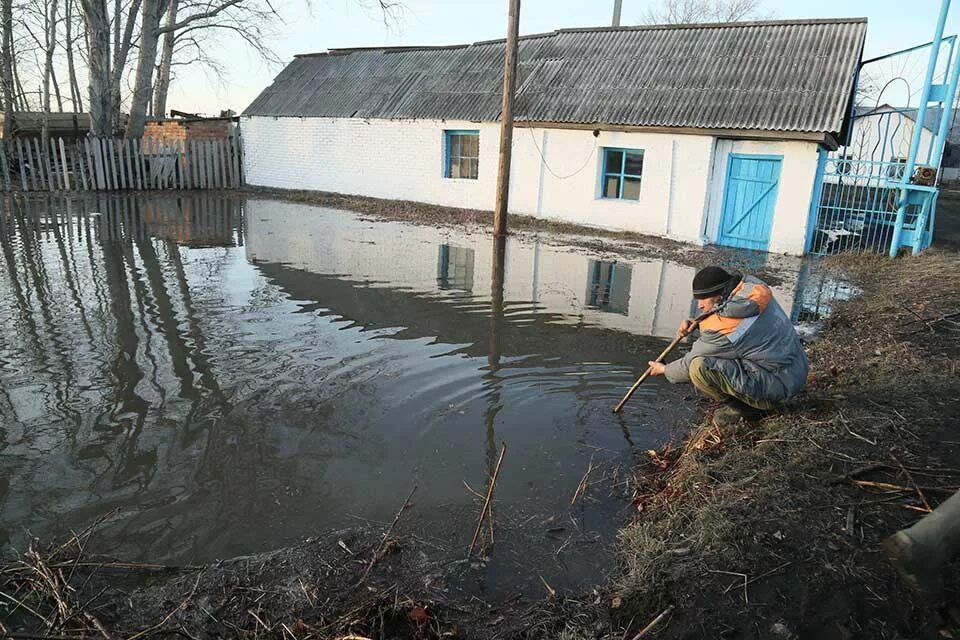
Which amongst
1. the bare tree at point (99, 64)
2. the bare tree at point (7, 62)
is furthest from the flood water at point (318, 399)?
the bare tree at point (7, 62)

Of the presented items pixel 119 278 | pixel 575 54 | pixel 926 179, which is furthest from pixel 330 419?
pixel 575 54

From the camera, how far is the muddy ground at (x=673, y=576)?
288 cm

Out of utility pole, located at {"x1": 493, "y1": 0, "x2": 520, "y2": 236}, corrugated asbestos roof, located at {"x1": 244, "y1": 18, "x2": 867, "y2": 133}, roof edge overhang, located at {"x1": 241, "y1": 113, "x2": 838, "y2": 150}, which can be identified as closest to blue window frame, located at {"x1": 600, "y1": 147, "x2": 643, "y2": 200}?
roof edge overhang, located at {"x1": 241, "y1": 113, "x2": 838, "y2": 150}

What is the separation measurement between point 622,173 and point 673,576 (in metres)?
14.3

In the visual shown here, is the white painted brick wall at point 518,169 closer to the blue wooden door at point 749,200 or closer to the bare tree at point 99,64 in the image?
the blue wooden door at point 749,200

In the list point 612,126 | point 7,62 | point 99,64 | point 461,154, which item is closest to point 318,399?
point 612,126

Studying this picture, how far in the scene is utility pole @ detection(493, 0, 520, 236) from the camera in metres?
13.6

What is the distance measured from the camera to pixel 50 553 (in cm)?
342

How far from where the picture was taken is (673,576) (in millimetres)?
3207

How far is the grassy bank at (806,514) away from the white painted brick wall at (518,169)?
974 centimetres

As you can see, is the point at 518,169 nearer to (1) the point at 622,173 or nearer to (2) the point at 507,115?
(1) the point at 622,173

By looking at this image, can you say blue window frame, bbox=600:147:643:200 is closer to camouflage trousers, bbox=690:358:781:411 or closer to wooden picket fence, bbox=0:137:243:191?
camouflage trousers, bbox=690:358:781:411

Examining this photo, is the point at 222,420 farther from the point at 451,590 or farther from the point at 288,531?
the point at 451,590

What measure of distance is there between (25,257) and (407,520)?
9736 millimetres
